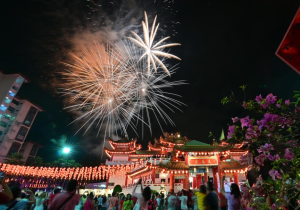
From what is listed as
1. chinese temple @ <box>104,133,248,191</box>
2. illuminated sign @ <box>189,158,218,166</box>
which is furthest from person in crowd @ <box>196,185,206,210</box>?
illuminated sign @ <box>189,158,218,166</box>

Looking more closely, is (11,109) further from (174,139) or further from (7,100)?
(174,139)

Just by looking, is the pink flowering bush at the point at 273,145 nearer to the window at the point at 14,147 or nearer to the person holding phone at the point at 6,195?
the person holding phone at the point at 6,195

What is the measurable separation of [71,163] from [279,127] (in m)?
43.8

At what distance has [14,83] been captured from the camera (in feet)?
123

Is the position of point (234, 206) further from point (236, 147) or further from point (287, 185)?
point (236, 147)

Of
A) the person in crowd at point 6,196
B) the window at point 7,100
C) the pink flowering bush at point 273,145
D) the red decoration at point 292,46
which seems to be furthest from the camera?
the window at point 7,100

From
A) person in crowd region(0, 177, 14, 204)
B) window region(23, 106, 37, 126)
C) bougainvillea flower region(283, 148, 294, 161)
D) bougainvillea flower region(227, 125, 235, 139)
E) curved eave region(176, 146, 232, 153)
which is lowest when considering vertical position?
person in crowd region(0, 177, 14, 204)

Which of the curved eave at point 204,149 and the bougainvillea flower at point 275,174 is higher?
the curved eave at point 204,149

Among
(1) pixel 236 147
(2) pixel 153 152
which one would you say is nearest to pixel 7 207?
(2) pixel 153 152

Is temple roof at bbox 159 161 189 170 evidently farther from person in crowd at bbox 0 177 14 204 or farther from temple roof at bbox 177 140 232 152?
person in crowd at bbox 0 177 14 204

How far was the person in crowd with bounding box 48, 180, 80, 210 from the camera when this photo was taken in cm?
279

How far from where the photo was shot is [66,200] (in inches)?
112

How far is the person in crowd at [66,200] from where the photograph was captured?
110 inches

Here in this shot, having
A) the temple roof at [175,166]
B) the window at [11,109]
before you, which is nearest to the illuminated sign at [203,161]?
the temple roof at [175,166]
